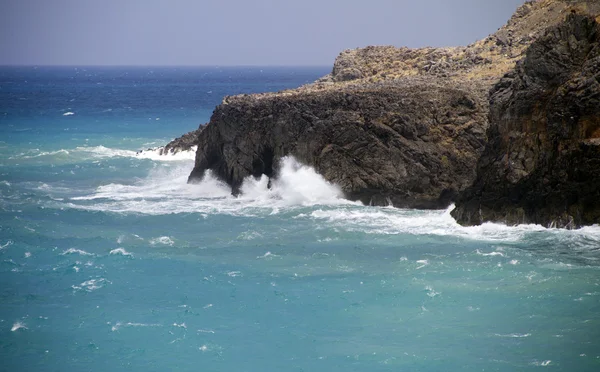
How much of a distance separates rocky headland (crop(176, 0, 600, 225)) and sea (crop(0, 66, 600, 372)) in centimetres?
112

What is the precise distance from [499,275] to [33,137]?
55.0 metres

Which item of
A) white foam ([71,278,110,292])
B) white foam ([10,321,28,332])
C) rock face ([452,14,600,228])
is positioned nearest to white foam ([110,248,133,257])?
white foam ([71,278,110,292])

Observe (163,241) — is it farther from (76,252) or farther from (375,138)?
(375,138)

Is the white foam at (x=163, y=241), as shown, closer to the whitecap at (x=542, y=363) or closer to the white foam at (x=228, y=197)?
the white foam at (x=228, y=197)

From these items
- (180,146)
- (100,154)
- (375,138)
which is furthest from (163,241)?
(100,154)

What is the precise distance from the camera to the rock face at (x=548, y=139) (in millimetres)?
30672

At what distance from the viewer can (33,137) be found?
72500 millimetres

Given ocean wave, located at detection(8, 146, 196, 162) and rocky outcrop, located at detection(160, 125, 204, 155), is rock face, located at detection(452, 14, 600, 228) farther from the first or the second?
rocky outcrop, located at detection(160, 125, 204, 155)

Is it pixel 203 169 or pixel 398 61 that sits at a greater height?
pixel 398 61

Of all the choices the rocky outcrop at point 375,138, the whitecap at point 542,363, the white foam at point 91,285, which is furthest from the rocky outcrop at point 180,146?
the whitecap at point 542,363

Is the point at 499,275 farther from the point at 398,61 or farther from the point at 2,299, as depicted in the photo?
the point at 398,61

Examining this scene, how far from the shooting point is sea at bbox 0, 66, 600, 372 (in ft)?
73.6

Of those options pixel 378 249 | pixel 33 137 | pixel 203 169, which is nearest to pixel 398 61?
pixel 203 169

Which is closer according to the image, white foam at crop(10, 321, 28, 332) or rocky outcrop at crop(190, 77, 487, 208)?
white foam at crop(10, 321, 28, 332)
